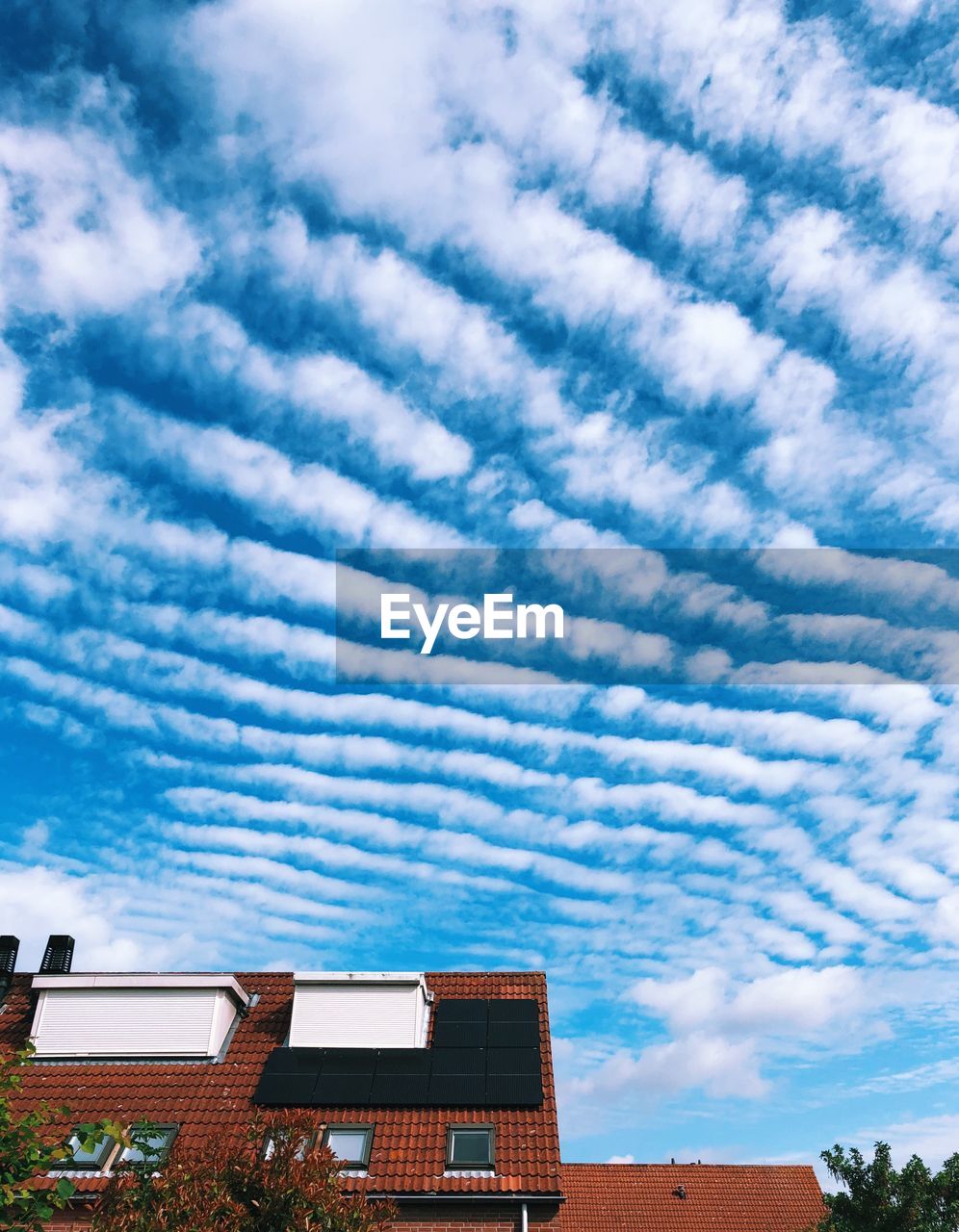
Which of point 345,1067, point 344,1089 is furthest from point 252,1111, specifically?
point 345,1067

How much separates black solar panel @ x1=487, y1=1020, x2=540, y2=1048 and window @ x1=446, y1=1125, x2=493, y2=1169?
8.67ft

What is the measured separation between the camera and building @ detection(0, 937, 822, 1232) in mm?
18812

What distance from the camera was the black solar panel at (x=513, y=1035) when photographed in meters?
22.7

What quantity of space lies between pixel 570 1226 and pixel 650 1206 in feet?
10.2

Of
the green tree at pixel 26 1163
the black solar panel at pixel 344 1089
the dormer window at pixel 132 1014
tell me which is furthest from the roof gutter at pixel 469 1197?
the green tree at pixel 26 1163

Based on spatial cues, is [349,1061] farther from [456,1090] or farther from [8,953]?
[8,953]

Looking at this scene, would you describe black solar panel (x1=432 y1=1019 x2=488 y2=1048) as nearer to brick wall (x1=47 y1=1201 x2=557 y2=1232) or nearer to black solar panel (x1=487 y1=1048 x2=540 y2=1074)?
black solar panel (x1=487 y1=1048 x2=540 y2=1074)

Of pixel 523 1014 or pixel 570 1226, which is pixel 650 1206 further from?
pixel 523 1014

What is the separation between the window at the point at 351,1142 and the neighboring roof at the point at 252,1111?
18 centimetres

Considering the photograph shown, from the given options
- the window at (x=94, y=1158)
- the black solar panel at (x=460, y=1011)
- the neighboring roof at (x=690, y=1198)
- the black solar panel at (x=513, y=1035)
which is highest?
the black solar panel at (x=460, y=1011)

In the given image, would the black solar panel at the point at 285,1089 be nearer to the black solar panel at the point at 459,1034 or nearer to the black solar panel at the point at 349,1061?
the black solar panel at the point at 349,1061

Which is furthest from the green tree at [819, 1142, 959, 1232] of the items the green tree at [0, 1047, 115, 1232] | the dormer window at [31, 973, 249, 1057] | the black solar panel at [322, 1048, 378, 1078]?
the green tree at [0, 1047, 115, 1232]

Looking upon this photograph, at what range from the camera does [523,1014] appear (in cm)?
2405

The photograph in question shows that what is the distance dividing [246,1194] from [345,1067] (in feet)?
32.9
